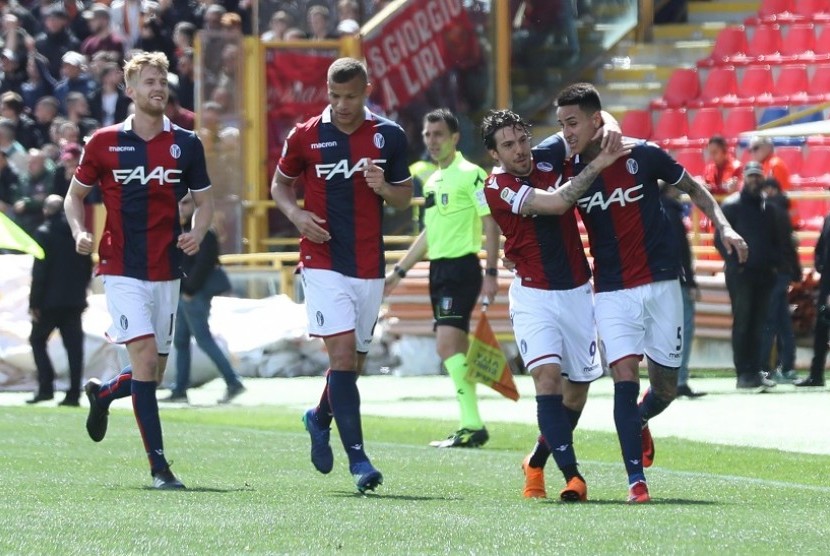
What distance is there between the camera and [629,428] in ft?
29.9

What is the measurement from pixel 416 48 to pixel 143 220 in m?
15.3

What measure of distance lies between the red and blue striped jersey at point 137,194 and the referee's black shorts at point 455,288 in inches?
140

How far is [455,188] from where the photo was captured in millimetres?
13398

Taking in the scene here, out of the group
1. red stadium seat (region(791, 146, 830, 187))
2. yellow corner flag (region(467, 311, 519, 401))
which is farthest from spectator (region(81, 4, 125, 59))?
yellow corner flag (region(467, 311, 519, 401))

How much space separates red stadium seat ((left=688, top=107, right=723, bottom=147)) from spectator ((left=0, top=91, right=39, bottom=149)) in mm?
8554

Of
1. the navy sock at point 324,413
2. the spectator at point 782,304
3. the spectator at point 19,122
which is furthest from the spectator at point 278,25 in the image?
the navy sock at point 324,413

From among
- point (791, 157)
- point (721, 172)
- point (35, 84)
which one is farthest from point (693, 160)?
point (35, 84)

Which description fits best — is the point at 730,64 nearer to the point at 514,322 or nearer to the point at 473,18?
the point at 473,18

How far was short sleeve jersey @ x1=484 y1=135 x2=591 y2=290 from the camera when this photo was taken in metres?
9.27

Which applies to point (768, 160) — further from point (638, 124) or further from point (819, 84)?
point (638, 124)

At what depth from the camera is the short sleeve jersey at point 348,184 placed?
9641 millimetres

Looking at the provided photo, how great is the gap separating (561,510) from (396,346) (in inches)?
503

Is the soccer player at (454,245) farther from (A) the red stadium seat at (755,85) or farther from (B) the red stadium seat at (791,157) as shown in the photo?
(A) the red stadium seat at (755,85)

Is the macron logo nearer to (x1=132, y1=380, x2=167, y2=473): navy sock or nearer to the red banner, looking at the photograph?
(x1=132, y1=380, x2=167, y2=473): navy sock
